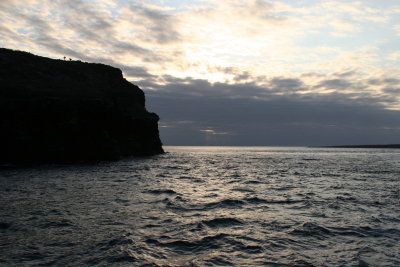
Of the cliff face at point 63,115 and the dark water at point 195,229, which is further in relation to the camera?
the cliff face at point 63,115

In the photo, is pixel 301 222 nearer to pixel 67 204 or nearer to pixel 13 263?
pixel 13 263

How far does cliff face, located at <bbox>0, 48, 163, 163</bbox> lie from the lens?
49.2 m

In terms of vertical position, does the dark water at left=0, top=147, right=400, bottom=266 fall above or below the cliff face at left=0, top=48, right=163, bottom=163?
below

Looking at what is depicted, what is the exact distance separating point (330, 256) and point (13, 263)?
983 cm

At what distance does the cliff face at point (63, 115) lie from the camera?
161 feet

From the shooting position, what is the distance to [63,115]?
5488 centimetres

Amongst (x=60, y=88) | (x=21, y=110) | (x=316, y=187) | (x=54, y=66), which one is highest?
(x=54, y=66)

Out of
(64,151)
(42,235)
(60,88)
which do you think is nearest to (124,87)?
(60,88)

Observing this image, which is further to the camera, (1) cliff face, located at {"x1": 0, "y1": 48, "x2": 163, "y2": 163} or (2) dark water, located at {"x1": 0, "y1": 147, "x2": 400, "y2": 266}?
(1) cliff face, located at {"x1": 0, "y1": 48, "x2": 163, "y2": 163}

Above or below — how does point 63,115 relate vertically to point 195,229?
above

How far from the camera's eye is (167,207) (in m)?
16.9

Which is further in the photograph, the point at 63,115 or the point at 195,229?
the point at 63,115

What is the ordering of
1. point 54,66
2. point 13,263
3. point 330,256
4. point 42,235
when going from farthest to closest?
point 54,66 → point 42,235 → point 330,256 → point 13,263

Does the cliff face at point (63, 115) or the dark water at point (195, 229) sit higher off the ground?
the cliff face at point (63, 115)
